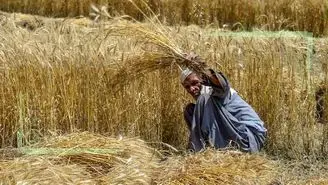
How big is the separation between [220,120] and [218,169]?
53 centimetres

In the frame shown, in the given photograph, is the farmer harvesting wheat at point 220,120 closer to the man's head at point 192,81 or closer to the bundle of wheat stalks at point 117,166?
the man's head at point 192,81

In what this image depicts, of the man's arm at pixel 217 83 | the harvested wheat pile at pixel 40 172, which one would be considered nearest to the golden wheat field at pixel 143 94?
the man's arm at pixel 217 83

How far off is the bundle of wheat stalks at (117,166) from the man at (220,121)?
165mm

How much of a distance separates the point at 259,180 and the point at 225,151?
37 centimetres

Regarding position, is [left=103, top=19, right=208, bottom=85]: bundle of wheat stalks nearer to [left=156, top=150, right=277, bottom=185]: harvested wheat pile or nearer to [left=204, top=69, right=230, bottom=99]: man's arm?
[left=204, top=69, right=230, bottom=99]: man's arm

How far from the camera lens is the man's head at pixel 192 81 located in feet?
12.9

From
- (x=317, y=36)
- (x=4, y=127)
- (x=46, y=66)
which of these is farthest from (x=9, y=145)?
(x=317, y=36)

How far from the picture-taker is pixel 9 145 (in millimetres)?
4375

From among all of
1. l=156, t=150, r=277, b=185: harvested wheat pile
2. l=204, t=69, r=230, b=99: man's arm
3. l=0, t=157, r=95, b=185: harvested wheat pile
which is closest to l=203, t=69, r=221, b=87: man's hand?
l=204, t=69, r=230, b=99: man's arm

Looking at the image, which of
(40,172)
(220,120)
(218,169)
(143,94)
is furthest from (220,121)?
(40,172)

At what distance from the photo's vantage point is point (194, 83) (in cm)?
397

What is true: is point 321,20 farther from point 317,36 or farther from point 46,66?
point 46,66

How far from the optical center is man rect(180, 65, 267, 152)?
4000 millimetres

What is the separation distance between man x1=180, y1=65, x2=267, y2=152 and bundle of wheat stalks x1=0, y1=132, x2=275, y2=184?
165mm
